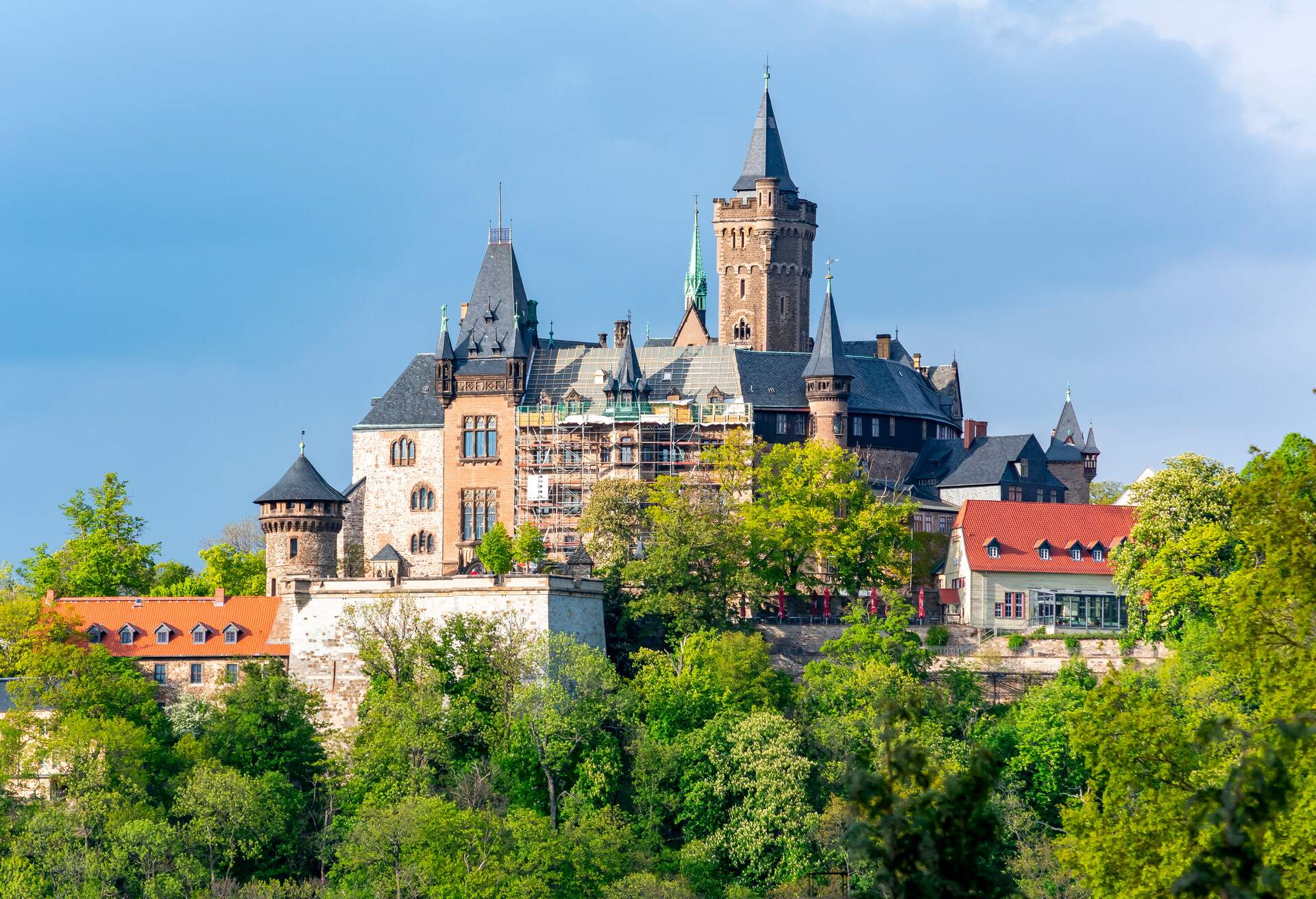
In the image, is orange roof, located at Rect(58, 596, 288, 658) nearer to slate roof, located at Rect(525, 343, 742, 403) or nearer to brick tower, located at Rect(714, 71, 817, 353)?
slate roof, located at Rect(525, 343, 742, 403)

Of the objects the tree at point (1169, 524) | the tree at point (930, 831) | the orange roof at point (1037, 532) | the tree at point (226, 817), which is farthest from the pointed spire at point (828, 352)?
the tree at point (930, 831)

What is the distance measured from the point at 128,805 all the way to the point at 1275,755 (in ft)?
156

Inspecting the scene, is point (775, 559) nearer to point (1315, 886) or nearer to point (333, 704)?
point (333, 704)

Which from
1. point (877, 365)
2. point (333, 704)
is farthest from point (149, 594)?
point (877, 365)

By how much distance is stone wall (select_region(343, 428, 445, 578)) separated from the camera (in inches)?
3420

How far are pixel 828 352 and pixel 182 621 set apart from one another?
28189mm

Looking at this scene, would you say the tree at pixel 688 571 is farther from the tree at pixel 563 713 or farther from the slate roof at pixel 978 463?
the slate roof at pixel 978 463

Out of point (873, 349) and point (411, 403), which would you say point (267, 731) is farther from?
point (873, 349)

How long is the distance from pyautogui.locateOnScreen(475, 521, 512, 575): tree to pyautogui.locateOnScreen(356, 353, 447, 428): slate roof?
26.0 ft

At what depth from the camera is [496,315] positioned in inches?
3484

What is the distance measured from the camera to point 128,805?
62.7 meters

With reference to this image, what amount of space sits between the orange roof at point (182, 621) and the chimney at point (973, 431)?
31.9 m

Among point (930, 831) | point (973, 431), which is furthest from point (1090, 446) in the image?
point (930, 831)

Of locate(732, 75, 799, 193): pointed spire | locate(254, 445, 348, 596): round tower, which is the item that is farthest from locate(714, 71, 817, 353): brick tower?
locate(254, 445, 348, 596): round tower
